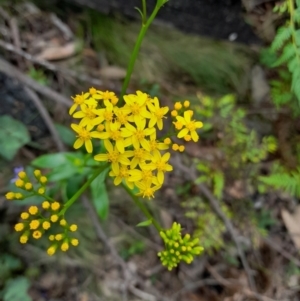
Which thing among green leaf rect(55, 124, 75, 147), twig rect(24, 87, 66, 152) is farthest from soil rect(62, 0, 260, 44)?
green leaf rect(55, 124, 75, 147)

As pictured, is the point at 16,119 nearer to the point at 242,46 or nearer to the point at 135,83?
the point at 135,83

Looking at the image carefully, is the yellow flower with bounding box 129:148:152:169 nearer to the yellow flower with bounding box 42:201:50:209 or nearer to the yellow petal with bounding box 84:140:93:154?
the yellow petal with bounding box 84:140:93:154

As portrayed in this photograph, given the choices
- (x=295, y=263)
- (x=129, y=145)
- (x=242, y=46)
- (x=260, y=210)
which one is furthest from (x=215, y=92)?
(x=129, y=145)

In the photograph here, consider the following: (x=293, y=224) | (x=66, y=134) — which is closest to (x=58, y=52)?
(x=66, y=134)

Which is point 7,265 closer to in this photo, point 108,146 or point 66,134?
point 66,134

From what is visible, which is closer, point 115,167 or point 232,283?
point 115,167

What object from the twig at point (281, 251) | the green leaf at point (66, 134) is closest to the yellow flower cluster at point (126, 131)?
the green leaf at point (66, 134)
